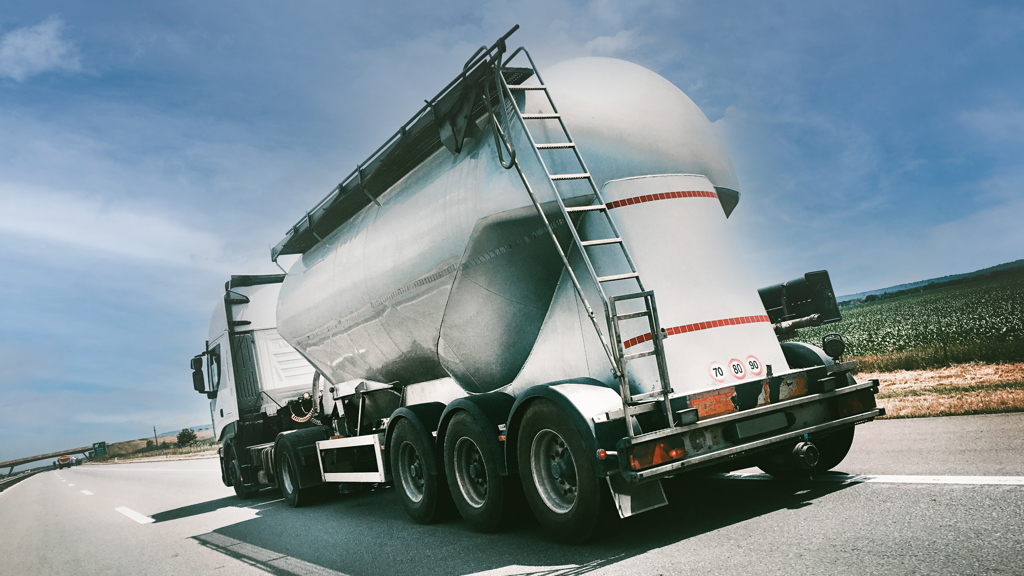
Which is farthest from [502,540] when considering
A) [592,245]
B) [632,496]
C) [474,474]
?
[592,245]

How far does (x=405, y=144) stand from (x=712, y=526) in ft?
15.6

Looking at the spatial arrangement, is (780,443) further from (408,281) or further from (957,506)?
(408,281)

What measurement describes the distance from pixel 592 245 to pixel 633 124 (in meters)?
1.15

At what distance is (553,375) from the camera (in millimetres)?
5668

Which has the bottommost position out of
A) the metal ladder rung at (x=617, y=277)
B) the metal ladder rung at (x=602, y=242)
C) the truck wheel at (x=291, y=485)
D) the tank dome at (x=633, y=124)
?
the truck wheel at (x=291, y=485)

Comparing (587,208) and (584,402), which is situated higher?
(587,208)

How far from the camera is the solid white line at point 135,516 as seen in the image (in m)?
11.2

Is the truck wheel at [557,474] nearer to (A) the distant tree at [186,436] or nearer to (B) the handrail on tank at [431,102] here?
(B) the handrail on tank at [431,102]

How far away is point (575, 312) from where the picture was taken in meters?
5.51

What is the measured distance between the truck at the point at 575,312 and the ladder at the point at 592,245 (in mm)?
21

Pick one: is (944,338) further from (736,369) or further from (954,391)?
(736,369)

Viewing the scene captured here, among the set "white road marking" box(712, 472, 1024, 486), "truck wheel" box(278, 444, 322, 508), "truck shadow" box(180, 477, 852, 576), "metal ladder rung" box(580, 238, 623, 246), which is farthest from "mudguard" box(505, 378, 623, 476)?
"truck wheel" box(278, 444, 322, 508)

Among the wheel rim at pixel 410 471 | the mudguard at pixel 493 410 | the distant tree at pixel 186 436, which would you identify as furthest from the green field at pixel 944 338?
the distant tree at pixel 186 436

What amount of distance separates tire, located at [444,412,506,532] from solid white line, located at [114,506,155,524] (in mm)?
7399
